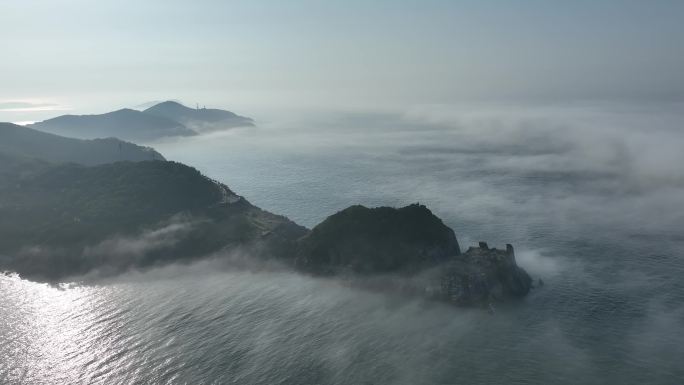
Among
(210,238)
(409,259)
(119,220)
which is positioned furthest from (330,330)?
(119,220)

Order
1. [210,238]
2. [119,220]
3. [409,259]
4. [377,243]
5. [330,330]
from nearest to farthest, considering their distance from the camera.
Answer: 1. [330,330]
2. [409,259]
3. [377,243]
4. [210,238]
5. [119,220]

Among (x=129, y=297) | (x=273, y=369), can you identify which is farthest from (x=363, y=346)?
(x=129, y=297)

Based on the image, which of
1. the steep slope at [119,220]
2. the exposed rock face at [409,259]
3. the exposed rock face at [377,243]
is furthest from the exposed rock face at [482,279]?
the steep slope at [119,220]

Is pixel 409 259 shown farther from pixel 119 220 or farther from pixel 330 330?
pixel 119 220

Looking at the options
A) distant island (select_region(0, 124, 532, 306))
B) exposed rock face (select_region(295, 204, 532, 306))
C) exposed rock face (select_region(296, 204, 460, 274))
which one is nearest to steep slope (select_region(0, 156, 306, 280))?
distant island (select_region(0, 124, 532, 306))

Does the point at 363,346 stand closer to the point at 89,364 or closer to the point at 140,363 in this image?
the point at 140,363

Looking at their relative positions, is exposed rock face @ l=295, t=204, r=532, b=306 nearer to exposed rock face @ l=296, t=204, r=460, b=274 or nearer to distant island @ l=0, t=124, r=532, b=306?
exposed rock face @ l=296, t=204, r=460, b=274
